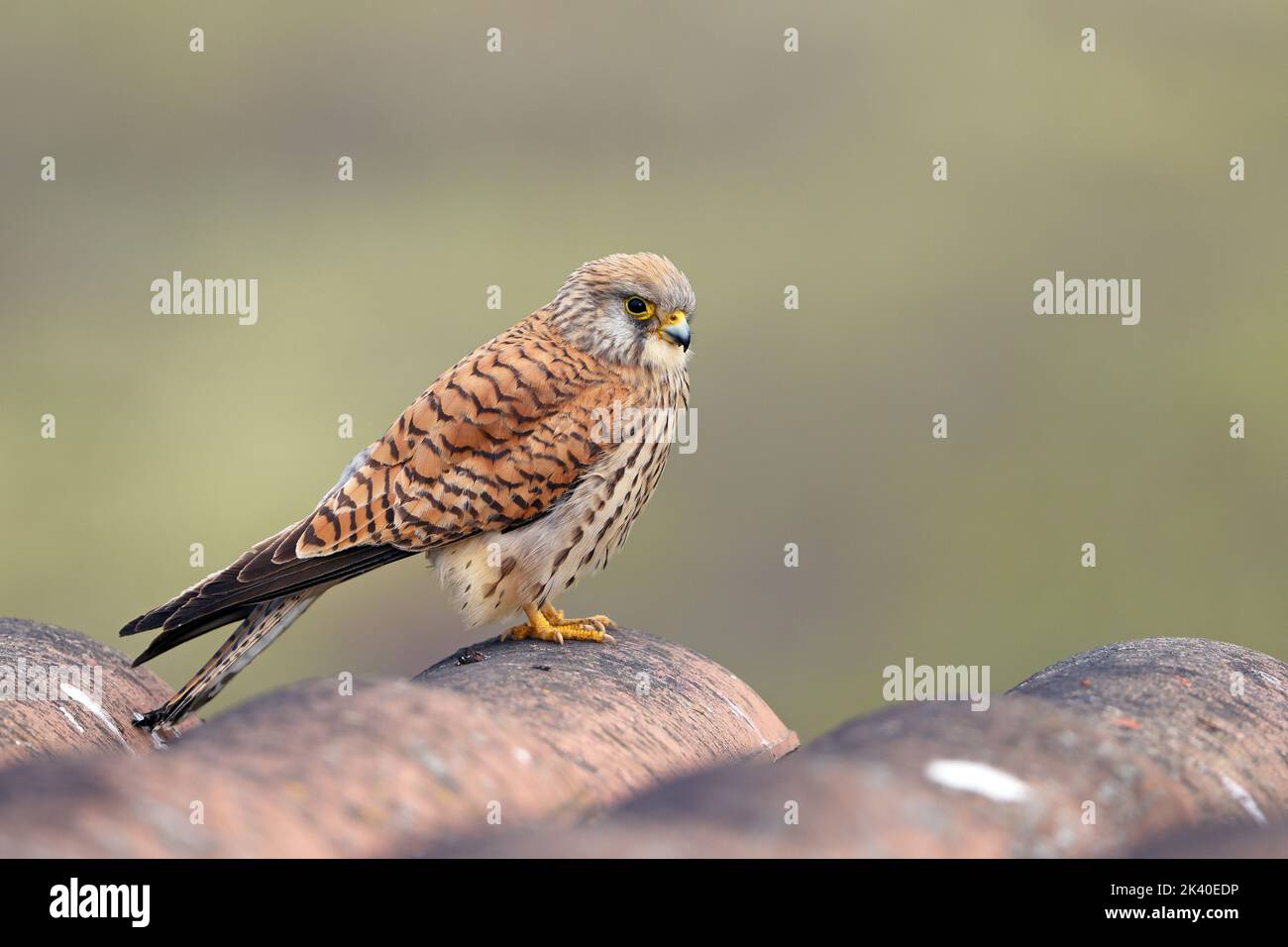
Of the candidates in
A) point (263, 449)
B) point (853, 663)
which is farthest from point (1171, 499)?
point (263, 449)

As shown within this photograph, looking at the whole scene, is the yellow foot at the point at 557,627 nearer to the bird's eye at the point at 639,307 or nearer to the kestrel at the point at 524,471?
the kestrel at the point at 524,471

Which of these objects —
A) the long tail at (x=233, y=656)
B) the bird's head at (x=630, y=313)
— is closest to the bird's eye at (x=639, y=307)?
the bird's head at (x=630, y=313)

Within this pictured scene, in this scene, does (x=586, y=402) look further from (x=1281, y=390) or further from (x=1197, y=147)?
(x=1197, y=147)

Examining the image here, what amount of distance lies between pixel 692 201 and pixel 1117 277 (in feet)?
24.4

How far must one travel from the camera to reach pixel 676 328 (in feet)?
15.8

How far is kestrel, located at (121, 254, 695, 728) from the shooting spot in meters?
4.42

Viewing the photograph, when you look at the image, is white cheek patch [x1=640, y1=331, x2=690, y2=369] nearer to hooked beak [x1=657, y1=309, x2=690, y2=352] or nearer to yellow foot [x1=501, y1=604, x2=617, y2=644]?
hooked beak [x1=657, y1=309, x2=690, y2=352]

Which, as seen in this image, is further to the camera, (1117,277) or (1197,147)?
(1197,147)

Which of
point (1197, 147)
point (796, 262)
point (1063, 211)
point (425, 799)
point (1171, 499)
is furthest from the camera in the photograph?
point (1197, 147)

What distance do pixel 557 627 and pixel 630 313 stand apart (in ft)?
3.43

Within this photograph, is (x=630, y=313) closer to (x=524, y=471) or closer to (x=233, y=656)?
(x=524, y=471)

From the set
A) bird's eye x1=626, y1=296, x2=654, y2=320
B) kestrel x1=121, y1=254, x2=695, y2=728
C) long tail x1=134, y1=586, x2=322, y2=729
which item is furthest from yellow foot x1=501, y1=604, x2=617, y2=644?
bird's eye x1=626, y1=296, x2=654, y2=320

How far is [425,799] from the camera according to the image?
2.35m

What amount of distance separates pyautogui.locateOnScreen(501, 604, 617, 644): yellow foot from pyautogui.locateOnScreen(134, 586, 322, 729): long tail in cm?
64
